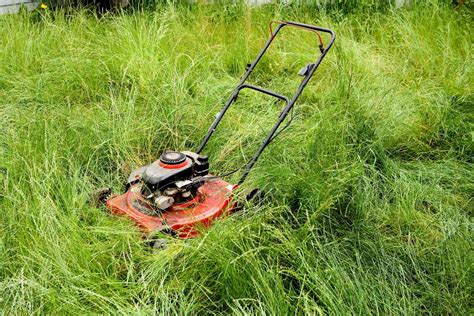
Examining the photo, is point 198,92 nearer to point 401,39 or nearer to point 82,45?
point 82,45

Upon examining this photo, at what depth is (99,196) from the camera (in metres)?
3.07

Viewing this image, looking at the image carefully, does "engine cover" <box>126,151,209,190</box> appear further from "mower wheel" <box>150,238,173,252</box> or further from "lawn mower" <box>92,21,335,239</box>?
"mower wheel" <box>150,238,173,252</box>

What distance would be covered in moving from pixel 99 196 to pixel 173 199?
50 cm

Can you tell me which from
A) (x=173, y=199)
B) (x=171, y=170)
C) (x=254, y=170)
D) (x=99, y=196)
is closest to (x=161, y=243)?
(x=173, y=199)

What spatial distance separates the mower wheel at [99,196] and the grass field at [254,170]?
0.38 feet

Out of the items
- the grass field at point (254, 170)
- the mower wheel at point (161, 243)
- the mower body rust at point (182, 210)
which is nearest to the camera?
the grass field at point (254, 170)

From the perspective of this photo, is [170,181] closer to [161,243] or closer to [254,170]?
[161,243]

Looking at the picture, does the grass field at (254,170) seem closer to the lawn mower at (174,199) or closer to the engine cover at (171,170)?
the lawn mower at (174,199)

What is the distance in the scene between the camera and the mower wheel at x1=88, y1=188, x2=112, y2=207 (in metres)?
3.03

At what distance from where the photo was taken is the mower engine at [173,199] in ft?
9.02

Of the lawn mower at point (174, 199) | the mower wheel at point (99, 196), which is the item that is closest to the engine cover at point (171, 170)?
the lawn mower at point (174, 199)

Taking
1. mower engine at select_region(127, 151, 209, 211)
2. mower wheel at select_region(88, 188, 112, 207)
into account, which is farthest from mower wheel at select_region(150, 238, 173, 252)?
mower wheel at select_region(88, 188, 112, 207)

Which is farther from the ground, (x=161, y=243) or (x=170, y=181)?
(x=170, y=181)

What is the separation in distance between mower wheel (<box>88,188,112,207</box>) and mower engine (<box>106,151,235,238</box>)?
77 millimetres
